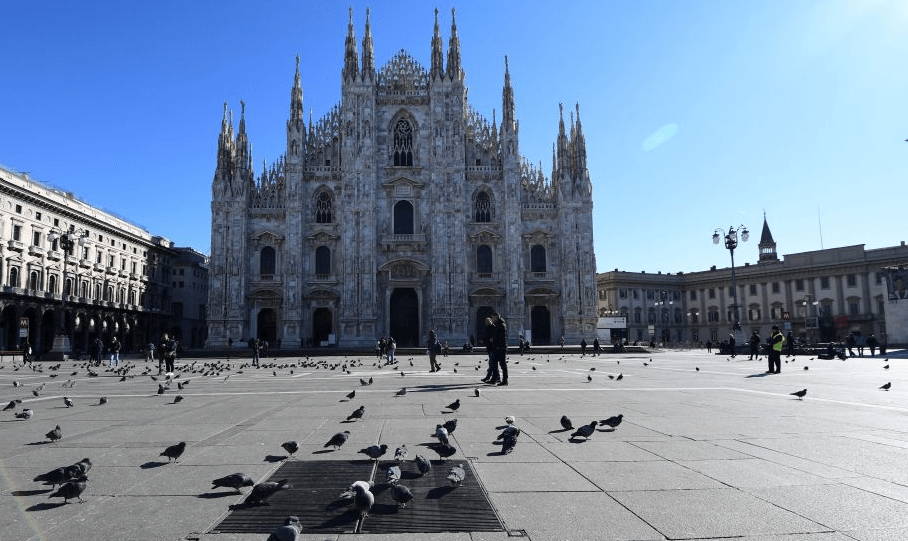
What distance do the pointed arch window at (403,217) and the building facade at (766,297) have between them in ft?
81.0

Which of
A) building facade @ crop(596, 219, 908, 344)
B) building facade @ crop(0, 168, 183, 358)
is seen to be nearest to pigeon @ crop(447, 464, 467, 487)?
building facade @ crop(0, 168, 183, 358)

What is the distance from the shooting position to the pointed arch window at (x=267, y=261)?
46.1 m

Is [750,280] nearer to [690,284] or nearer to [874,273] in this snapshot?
[690,284]

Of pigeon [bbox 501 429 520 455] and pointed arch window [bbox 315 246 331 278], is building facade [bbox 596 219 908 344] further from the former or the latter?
pigeon [bbox 501 429 520 455]

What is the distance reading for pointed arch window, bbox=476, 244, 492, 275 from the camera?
46.6 metres

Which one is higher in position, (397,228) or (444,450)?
(397,228)

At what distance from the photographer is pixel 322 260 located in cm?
4631

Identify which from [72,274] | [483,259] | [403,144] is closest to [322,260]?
[403,144]

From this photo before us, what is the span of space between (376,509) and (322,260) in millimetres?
43318

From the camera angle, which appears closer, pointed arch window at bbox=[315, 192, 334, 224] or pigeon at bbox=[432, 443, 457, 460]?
pigeon at bbox=[432, 443, 457, 460]

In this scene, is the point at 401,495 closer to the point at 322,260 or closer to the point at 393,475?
the point at 393,475

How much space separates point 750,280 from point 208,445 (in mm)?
83220

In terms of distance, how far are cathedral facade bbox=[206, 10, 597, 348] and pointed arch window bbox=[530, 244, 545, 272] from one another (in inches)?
4.4

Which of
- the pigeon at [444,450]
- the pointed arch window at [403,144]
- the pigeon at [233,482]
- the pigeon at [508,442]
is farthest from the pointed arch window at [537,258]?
the pigeon at [233,482]
